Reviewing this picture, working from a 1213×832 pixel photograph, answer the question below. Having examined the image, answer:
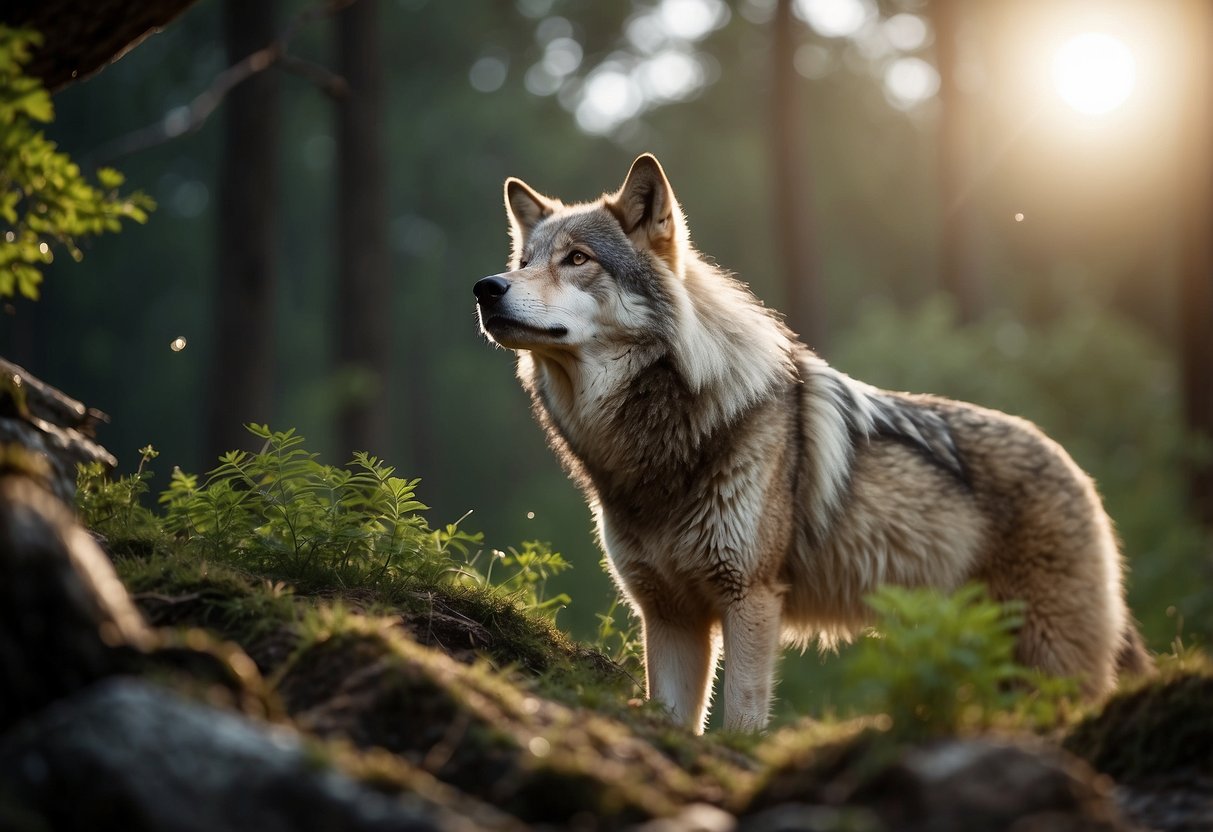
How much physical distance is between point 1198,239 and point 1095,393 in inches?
261

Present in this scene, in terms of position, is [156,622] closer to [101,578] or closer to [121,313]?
[101,578]

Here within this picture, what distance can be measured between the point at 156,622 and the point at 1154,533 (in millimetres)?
16249

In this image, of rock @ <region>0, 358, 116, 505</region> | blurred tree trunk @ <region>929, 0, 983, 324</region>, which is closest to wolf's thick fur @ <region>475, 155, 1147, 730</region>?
rock @ <region>0, 358, 116, 505</region>

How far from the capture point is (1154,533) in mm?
17422

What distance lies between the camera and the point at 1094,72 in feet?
71.1

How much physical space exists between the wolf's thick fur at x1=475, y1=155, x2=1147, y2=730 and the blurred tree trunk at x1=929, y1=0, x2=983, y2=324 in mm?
15921

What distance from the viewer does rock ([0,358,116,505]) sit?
4.90 metres

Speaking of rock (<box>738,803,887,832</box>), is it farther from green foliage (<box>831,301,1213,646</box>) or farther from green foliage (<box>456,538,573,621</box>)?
green foliage (<box>831,301,1213,646</box>)

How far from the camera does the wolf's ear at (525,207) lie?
6621 mm

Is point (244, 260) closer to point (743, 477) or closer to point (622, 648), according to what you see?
point (622, 648)

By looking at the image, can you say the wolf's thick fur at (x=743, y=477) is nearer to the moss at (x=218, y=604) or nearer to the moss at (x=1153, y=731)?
the moss at (x=218, y=604)

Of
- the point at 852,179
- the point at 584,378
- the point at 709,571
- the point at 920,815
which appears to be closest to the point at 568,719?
the point at 920,815

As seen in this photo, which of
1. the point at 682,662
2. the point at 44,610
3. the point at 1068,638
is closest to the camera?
the point at 44,610

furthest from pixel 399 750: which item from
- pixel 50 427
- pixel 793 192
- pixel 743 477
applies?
pixel 793 192
